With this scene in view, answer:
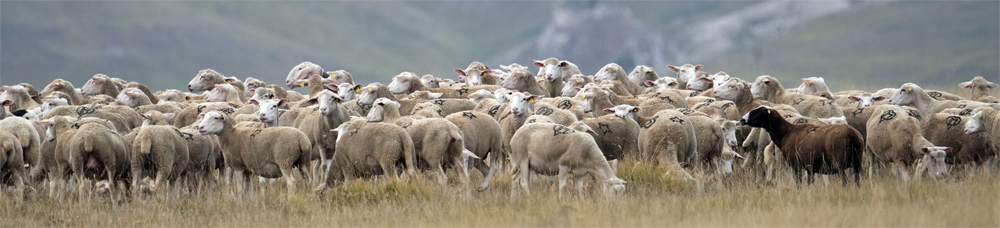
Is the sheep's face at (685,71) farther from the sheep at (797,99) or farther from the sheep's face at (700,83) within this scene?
the sheep at (797,99)

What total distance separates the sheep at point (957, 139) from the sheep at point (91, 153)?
31.4 ft

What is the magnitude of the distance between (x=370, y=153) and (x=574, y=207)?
2.62 metres

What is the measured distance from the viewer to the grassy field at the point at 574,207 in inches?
335

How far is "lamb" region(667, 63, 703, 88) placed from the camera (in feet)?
78.1

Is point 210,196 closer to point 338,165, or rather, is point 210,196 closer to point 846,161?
point 338,165

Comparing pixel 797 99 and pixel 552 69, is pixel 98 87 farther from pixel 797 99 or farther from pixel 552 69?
pixel 797 99

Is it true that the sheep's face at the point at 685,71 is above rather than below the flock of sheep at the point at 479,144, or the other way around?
above

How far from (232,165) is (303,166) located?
36.1 inches

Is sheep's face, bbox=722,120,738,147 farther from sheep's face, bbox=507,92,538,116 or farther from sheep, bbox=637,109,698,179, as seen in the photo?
sheep's face, bbox=507,92,538,116

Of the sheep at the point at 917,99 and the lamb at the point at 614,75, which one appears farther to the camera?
the lamb at the point at 614,75

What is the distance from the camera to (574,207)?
30.0 ft

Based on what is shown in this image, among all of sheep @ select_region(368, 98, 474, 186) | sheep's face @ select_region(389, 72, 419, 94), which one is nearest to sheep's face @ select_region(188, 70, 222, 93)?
sheep's face @ select_region(389, 72, 419, 94)

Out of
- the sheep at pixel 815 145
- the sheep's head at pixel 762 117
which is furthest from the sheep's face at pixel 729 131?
the sheep at pixel 815 145

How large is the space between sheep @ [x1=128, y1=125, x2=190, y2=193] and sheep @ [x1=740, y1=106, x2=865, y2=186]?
6.76 metres
